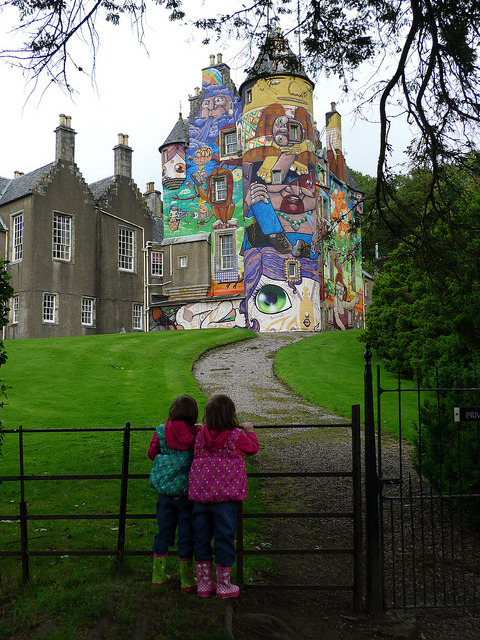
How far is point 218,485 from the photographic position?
4.81 m

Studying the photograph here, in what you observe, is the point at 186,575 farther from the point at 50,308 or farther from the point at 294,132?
the point at 294,132

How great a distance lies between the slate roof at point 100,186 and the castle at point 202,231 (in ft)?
0.67

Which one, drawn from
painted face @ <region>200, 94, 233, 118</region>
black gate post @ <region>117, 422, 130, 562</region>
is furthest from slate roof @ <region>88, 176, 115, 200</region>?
black gate post @ <region>117, 422, 130, 562</region>

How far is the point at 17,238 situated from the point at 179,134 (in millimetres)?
12972

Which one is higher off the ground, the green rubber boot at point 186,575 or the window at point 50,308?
the window at point 50,308

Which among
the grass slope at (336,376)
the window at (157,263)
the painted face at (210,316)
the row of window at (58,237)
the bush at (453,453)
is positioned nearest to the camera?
the bush at (453,453)

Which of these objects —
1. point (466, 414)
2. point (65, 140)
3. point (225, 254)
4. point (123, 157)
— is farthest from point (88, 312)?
point (466, 414)

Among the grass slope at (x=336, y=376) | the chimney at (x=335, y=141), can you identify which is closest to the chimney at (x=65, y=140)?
the chimney at (x=335, y=141)

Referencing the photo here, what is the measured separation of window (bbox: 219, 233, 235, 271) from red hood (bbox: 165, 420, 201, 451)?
107ft

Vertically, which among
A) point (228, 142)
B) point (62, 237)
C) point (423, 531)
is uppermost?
point (228, 142)

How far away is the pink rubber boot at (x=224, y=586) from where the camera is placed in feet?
15.9

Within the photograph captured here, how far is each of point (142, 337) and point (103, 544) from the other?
23.2 metres

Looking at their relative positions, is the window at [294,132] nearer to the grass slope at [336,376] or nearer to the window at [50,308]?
the grass slope at [336,376]

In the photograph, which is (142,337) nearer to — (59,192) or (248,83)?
(59,192)
